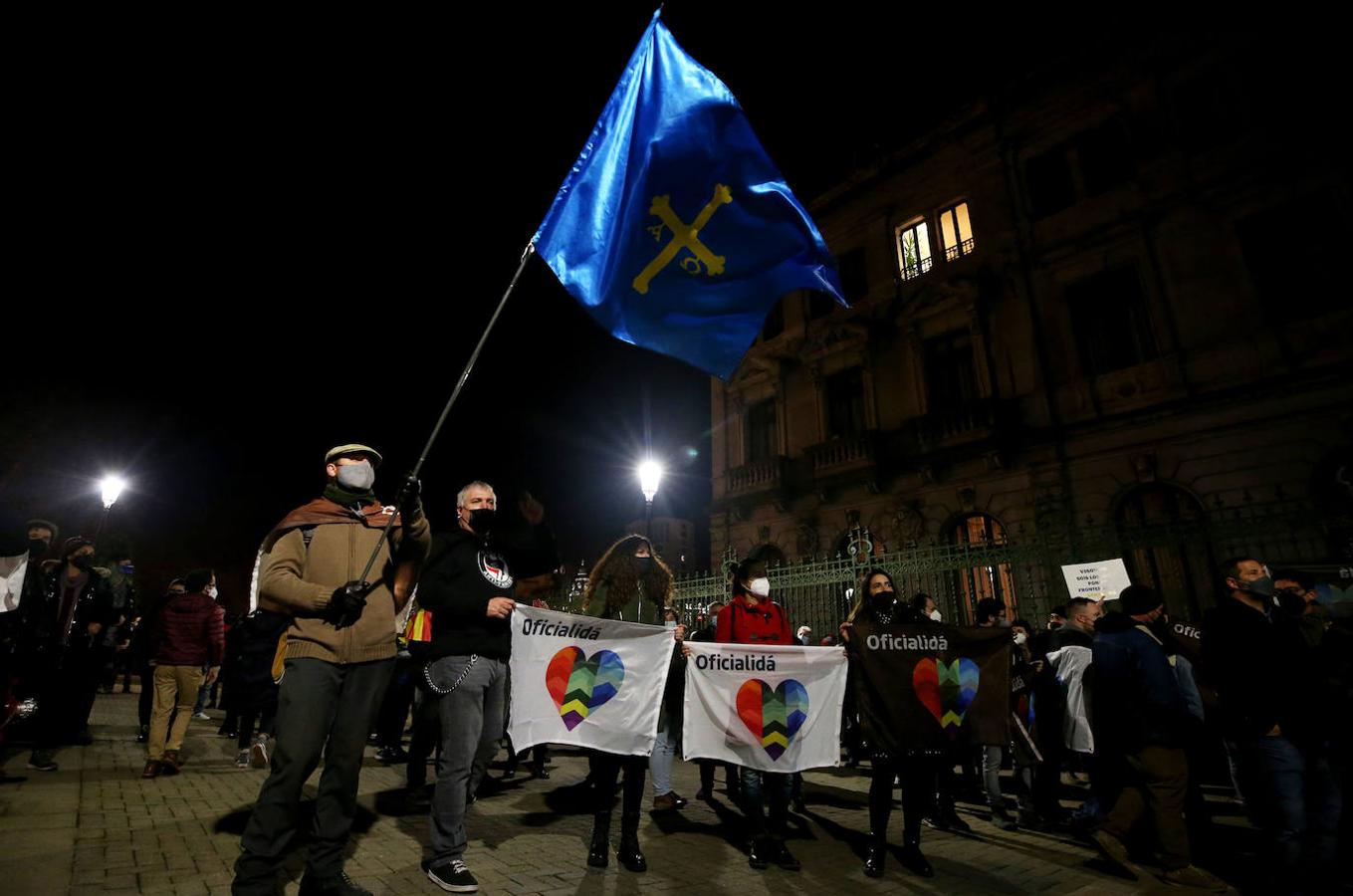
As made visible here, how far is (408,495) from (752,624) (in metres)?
3.13

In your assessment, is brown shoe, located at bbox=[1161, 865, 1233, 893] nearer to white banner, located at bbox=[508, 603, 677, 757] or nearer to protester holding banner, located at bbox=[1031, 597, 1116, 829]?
protester holding banner, located at bbox=[1031, 597, 1116, 829]

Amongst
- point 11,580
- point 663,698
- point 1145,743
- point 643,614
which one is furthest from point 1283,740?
point 11,580

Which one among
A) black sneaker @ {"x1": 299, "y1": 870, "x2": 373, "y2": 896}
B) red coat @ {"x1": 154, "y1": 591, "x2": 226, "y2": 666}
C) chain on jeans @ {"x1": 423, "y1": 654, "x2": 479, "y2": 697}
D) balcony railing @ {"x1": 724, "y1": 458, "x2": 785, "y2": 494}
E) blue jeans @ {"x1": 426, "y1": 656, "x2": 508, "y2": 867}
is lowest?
black sneaker @ {"x1": 299, "y1": 870, "x2": 373, "y2": 896}

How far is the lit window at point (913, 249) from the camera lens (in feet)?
70.1

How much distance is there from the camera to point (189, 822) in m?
4.62

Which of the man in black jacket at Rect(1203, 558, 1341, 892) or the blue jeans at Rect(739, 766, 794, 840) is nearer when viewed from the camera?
the man in black jacket at Rect(1203, 558, 1341, 892)

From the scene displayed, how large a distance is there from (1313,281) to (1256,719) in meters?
15.5

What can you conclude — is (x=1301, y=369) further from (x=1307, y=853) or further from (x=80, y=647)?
(x=80, y=647)

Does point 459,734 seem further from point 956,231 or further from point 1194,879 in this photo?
point 956,231

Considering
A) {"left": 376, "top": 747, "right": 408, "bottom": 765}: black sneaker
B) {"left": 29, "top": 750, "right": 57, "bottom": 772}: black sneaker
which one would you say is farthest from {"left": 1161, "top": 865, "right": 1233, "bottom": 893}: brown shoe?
{"left": 29, "top": 750, "right": 57, "bottom": 772}: black sneaker

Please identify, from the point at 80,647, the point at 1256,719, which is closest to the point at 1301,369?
the point at 1256,719

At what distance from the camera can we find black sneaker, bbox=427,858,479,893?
3490 mm

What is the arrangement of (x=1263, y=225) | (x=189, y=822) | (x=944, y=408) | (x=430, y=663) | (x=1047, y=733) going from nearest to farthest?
(x=430, y=663) → (x=189, y=822) → (x=1047, y=733) → (x=1263, y=225) → (x=944, y=408)

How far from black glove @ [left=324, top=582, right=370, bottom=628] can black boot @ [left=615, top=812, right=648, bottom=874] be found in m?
2.35
